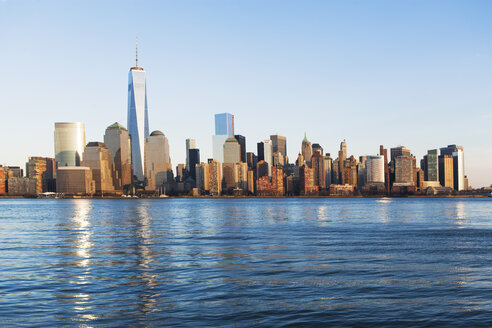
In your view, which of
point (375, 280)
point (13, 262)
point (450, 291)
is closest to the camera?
point (450, 291)

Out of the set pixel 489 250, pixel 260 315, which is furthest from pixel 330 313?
pixel 489 250

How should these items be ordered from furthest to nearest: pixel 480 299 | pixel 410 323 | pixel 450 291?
pixel 450 291, pixel 480 299, pixel 410 323

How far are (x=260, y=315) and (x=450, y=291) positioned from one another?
1549 cm

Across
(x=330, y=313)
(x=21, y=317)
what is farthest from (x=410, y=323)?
(x=21, y=317)

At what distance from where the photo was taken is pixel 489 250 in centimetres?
5844

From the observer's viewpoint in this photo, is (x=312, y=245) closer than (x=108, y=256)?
No

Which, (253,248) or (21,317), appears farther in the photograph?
(253,248)

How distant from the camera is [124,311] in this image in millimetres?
29438

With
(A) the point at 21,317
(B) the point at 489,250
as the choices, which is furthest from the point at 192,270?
(B) the point at 489,250

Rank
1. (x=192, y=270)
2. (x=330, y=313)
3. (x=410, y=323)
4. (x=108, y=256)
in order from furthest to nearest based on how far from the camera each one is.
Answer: (x=108, y=256) < (x=192, y=270) < (x=330, y=313) < (x=410, y=323)

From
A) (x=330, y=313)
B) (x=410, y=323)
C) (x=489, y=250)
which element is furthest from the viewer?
(x=489, y=250)

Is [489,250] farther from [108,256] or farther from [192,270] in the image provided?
[108,256]

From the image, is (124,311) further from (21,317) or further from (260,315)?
(260,315)

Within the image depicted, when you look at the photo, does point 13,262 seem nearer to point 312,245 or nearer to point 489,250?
point 312,245
